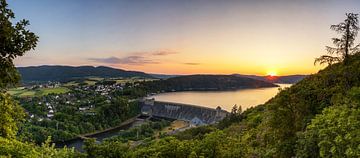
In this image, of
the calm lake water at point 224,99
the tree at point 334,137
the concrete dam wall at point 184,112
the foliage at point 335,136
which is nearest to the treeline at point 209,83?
the calm lake water at point 224,99

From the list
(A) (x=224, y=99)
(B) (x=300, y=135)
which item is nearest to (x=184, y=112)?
(A) (x=224, y=99)

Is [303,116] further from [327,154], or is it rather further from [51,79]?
[51,79]

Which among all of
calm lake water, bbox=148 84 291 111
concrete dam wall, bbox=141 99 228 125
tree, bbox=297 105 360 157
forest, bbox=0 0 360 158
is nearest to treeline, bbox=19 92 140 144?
concrete dam wall, bbox=141 99 228 125

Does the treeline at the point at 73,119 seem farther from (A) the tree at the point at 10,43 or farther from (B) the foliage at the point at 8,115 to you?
(A) the tree at the point at 10,43

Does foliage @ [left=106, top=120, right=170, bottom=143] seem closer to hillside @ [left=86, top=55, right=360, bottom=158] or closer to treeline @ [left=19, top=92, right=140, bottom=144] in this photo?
treeline @ [left=19, top=92, right=140, bottom=144]

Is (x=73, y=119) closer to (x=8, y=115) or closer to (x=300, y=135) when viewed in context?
(x=300, y=135)

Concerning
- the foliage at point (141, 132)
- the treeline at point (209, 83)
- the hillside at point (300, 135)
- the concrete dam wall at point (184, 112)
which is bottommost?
the foliage at point (141, 132)
